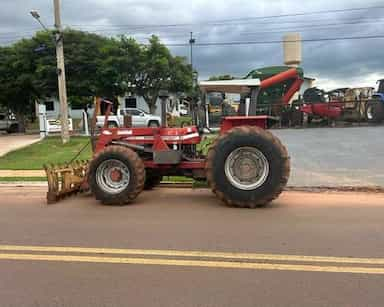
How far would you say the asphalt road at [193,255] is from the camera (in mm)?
4008

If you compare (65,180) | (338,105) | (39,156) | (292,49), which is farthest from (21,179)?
(292,49)

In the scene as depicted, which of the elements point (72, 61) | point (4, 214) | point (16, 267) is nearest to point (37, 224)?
point (4, 214)

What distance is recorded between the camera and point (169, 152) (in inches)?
326

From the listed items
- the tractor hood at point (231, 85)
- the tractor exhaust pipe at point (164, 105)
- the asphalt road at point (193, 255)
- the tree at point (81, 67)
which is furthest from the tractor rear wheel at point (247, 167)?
the tree at point (81, 67)

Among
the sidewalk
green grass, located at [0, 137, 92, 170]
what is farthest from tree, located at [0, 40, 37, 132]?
the sidewalk

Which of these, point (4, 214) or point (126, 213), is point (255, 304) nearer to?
point (126, 213)

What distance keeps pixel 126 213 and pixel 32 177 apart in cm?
533

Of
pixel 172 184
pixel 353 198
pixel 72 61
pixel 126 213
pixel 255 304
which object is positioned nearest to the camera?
pixel 255 304

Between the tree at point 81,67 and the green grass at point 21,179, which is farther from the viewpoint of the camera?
the tree at point 81,67

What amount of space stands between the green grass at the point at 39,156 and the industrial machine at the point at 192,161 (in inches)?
213

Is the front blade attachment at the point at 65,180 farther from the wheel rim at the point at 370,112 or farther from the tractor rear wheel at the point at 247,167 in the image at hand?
the wheel rim at the point at 370,112

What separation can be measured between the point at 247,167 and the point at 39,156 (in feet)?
37.0

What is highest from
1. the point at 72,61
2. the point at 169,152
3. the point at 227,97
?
the point at 72,61

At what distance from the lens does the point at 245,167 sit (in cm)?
775
